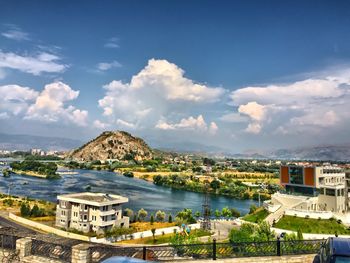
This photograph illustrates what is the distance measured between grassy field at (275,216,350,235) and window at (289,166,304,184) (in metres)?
7.24

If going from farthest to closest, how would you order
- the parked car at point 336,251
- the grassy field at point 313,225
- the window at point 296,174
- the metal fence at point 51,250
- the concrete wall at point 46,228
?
the window at point 296,174 < the concrete wall at point 46,228 < the grassy field at point 313,225 < the metal fence at point 51,250 < the parked car at point 336,251

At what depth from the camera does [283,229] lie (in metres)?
31.4

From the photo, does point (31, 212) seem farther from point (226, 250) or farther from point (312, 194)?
point (226, 250)

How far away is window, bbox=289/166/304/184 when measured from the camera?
39.1 metres

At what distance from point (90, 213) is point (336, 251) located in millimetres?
30273

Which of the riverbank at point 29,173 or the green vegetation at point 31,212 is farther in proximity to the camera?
the riverbank at point 29,173

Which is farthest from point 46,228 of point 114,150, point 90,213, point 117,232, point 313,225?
point 114,150

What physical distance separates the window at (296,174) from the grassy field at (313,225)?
724cm

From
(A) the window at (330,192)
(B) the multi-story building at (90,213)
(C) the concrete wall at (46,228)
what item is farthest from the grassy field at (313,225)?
(C) the concrete wall at (46,228)

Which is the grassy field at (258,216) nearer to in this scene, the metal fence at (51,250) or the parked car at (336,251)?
the metal fence at (51,250)

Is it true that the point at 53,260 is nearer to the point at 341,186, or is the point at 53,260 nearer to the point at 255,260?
the point at 255,260

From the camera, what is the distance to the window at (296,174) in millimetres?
39062

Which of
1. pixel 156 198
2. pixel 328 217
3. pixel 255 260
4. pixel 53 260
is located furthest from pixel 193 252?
pixel 156 198

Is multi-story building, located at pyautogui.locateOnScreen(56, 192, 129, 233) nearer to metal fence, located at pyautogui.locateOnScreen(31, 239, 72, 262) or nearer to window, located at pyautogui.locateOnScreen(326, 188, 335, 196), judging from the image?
window, located at pyautogui.locateOnScreen(326, 188, 335, 196)
